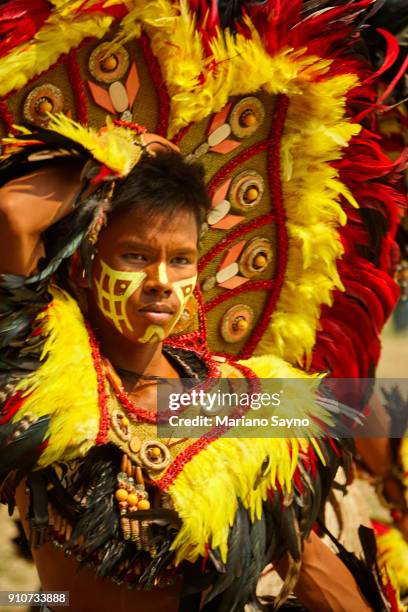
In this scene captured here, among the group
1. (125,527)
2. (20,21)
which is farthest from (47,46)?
(125,527)

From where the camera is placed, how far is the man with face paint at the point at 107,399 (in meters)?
2.13

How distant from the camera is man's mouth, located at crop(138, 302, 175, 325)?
2213 millimetres

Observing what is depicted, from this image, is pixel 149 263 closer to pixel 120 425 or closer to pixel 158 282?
pixel 158 282

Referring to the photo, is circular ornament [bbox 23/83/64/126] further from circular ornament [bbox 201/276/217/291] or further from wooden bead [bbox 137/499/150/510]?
wooden bead [bbox 137/499/150/510]

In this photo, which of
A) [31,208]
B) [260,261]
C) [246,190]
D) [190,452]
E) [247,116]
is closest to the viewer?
[31,208]

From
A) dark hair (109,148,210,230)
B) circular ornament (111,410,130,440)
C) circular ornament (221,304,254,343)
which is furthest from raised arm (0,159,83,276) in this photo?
circular ornament (221,304,254,343)

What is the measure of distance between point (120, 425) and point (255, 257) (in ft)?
2.22

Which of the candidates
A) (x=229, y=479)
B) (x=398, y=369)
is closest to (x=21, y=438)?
(x=229, y=479)

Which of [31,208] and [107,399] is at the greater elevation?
[31,208]

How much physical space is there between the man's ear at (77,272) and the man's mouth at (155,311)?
15cm

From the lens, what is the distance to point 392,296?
9.10 ft

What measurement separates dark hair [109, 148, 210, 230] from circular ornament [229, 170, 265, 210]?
12.6 inches

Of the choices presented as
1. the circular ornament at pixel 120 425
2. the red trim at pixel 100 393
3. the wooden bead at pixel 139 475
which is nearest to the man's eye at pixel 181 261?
the red trim at pixel 100 393

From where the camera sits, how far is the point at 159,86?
2346 mm
